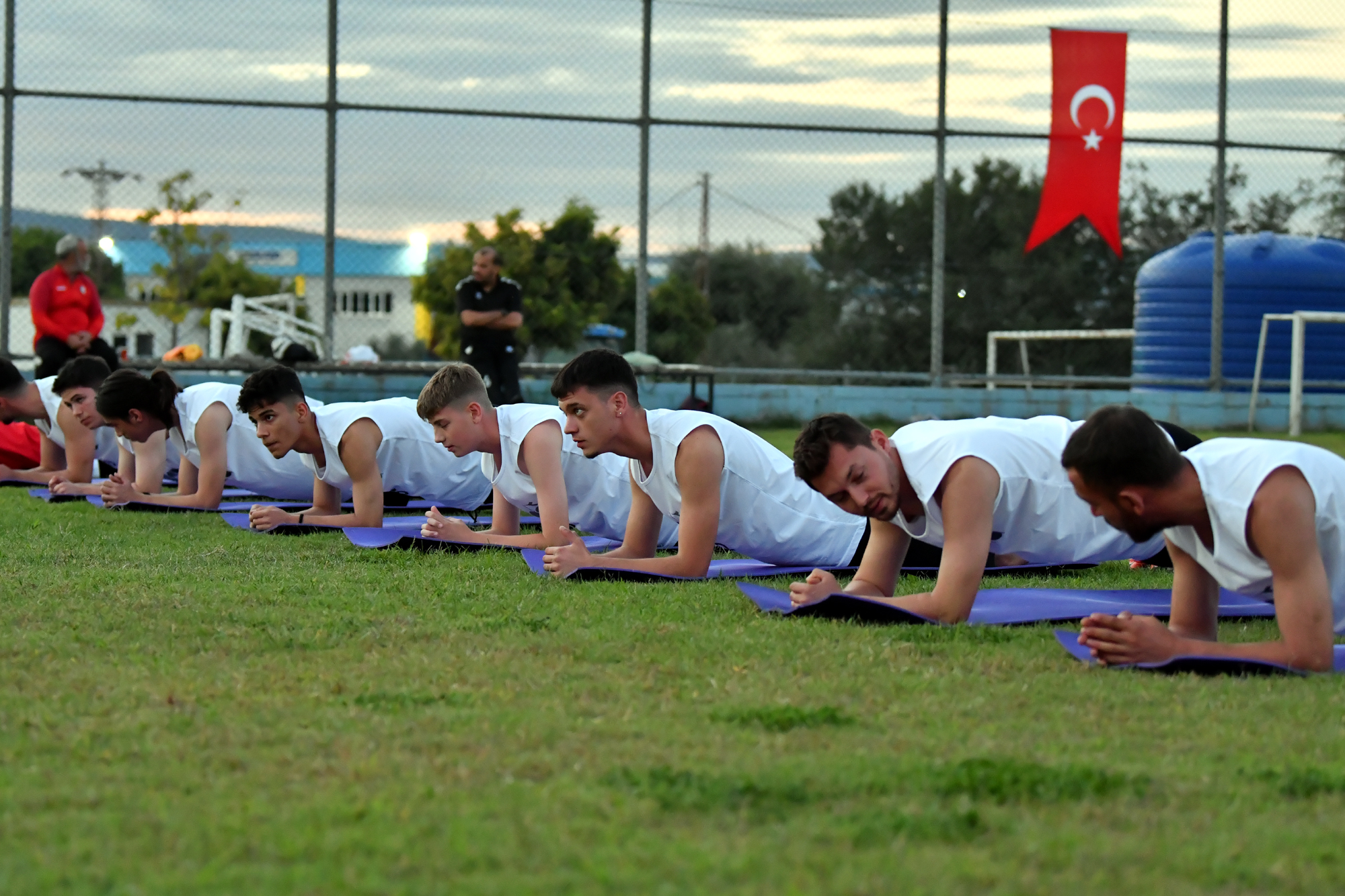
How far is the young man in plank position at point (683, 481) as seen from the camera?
206 inches

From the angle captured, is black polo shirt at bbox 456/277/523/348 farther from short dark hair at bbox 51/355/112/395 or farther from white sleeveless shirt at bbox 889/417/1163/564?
white sleeveless shirt at bbox 889/417/1163/564

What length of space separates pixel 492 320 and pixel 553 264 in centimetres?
187

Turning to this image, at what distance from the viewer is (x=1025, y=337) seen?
53.9ft

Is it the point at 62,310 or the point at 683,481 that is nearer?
the point at 683,481

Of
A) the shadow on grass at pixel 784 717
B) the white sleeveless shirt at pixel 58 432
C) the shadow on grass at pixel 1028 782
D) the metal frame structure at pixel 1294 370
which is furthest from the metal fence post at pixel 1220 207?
the shadow on grass at pixel 1028 782

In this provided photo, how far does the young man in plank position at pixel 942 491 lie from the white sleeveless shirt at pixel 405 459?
10.3ft

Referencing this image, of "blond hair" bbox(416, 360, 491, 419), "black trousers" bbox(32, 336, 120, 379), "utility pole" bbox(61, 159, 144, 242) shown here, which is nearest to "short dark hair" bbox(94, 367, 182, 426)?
"blond hair" bbox(416, 360, 491, 419)

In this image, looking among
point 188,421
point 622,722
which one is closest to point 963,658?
point 622,722

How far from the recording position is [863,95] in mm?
14484

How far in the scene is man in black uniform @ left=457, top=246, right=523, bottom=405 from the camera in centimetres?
1266

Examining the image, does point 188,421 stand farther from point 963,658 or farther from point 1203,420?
point 1203,420

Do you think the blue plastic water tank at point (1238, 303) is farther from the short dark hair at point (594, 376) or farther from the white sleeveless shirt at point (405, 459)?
the short dark hair at point (594, 376)

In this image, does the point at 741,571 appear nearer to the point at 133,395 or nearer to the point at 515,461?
the point at 515,461

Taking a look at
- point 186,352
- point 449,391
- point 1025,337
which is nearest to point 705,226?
point 1025,337
